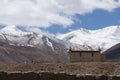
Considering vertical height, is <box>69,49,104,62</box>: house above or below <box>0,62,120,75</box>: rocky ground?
above

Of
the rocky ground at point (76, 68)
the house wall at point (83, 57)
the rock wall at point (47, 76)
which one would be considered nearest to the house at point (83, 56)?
the house wall at point (83, 57)

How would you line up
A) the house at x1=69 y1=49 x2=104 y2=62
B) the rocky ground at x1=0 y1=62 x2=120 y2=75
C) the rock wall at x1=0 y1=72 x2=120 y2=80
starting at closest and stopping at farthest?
the rock wall at x1=0 y1=72 x2=120 y2=80
the rocky ground at x1=0 y1=62 x2=120 y2=75
the house at x1=69 y1=49 x2=104 y2=62

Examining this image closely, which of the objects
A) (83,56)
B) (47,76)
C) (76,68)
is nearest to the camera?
(47,76)

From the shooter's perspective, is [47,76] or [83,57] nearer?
[47,76]

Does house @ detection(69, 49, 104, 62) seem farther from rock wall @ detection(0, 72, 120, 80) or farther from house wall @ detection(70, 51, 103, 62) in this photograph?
rock wall @ detection(0, 72, 120, 80)

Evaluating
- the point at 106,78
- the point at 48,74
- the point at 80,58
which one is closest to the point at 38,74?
the point at 48,74

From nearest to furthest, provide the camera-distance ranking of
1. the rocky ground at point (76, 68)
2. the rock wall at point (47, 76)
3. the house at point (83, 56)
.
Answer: the rock wall at point (47, 76)
the rocky ground at point (76, 68)
the house at point (83, 56)

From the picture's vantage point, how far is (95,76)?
1669 cm

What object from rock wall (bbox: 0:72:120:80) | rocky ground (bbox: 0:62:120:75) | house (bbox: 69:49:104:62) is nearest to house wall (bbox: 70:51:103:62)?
house (bbox: 69:49:104:62)

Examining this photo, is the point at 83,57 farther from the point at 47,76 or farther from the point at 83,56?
the point at 47,76

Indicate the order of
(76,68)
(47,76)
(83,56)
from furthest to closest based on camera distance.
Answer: (83,56)
(76,68)
(47,76)

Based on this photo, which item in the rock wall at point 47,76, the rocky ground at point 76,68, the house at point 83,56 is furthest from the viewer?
the house at point 83,56

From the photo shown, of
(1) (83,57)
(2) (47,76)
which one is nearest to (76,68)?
(1) (83,57)

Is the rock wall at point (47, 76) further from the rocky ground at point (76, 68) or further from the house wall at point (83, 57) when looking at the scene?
the house wall at point (83, 57)
